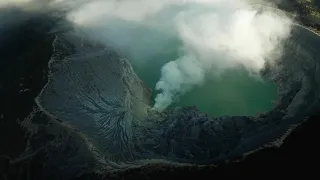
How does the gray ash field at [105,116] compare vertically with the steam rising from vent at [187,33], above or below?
below

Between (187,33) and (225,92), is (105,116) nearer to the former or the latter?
(225,92)

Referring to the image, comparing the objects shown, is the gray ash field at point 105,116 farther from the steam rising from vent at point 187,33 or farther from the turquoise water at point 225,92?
the steam rising from vent at point 187,33

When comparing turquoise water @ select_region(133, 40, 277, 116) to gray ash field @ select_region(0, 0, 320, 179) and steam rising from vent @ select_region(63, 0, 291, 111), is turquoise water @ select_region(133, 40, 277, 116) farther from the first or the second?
gray ash field @ select_region(0, 0, 320, 179)

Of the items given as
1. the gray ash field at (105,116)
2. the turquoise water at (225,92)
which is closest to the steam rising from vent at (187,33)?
the turquoise water at (225,92)

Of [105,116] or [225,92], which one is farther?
[225,92]

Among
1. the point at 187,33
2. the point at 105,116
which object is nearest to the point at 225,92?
the point at 187,33


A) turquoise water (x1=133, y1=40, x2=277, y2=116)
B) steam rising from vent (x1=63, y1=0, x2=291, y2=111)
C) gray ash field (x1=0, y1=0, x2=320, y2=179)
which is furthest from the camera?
steam rising from vent (x1=63, y1=0, x2=291, y2=111)

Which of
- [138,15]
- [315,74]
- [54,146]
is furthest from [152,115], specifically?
[138,15]

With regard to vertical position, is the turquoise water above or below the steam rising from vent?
below

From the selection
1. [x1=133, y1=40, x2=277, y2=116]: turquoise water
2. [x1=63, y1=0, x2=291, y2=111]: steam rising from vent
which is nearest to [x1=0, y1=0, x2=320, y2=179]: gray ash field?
[x1=133, y1=40, x2=277, y2=116]: turquoise water
